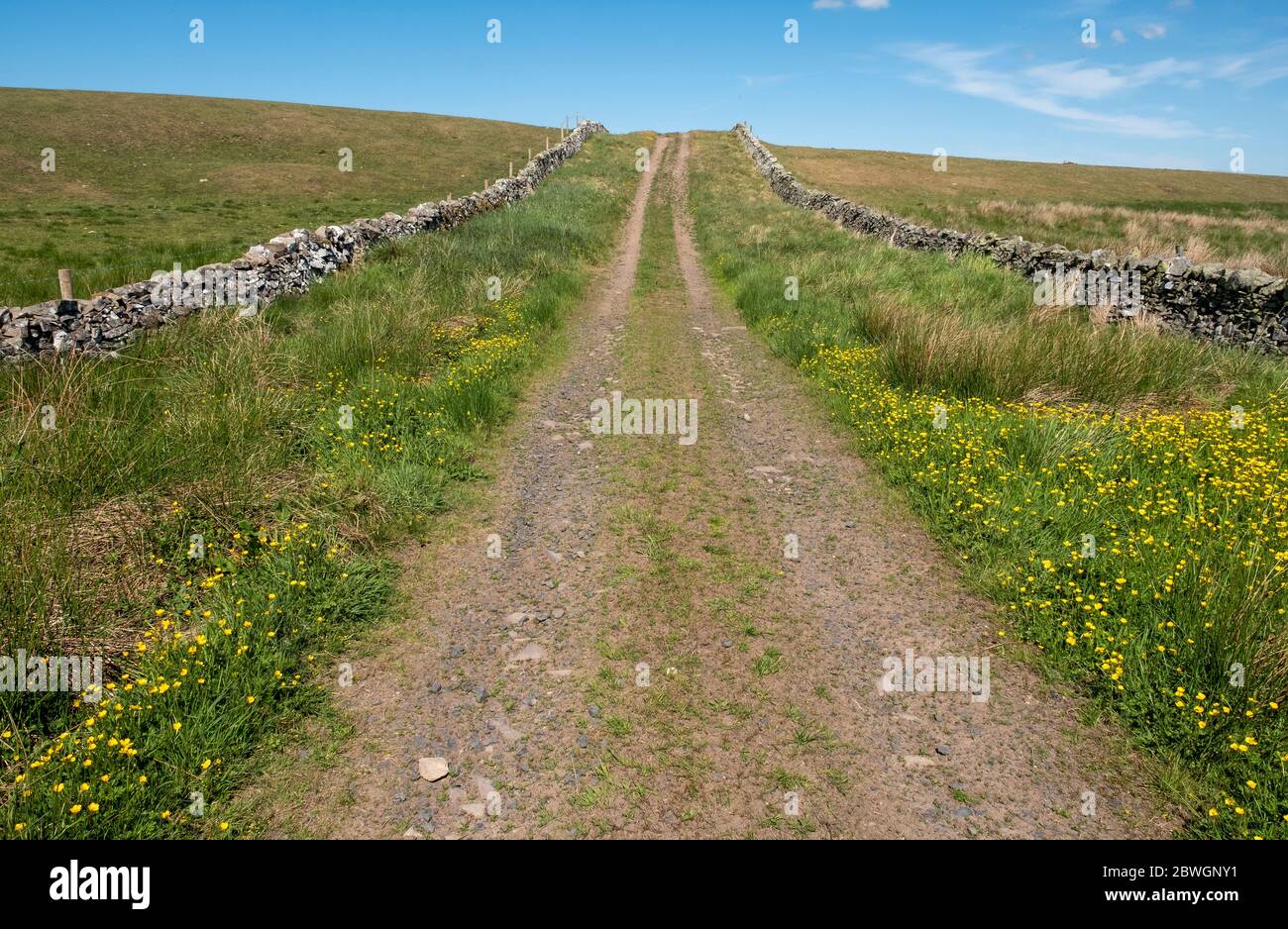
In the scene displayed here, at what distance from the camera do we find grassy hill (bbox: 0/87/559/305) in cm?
2059

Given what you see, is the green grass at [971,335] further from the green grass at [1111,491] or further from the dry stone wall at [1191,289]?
the dry stone wall at [1191,289]

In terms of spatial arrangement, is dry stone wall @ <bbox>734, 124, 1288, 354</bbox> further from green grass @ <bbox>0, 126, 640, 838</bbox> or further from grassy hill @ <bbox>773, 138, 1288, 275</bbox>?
green grass @ <bbox>0, 126, 640, 838</bbox>

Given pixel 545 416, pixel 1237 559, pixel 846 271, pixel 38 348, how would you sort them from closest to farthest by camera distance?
pixel 1237 559 → pixel 38 348 → pixel 545 416 → pixel 846 271

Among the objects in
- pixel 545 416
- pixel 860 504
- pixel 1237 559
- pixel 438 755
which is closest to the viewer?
pixel 438 755

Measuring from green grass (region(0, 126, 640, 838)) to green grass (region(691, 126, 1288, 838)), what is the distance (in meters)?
5.32

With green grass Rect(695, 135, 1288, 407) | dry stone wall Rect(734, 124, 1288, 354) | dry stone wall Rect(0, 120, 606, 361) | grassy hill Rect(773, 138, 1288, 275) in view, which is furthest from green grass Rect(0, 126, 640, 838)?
grassy hill Rect(773, 138, 1288, 275)

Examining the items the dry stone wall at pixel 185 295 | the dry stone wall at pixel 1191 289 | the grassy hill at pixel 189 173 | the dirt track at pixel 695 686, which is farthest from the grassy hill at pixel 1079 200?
the grassy hill at pixel 189 173

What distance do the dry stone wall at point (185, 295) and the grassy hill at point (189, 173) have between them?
311 cm

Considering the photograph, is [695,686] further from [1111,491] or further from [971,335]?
[971,335]

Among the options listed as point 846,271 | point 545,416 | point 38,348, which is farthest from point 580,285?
point 38,348

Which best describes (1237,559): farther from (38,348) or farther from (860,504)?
(38,348)
